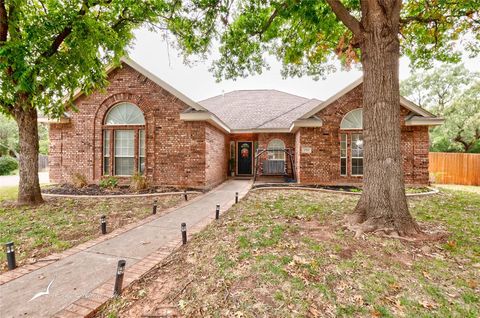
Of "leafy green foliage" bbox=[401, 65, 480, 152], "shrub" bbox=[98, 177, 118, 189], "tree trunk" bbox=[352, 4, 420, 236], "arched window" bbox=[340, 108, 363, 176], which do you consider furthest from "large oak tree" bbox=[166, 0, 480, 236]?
"leafy green foliage" bbox=[401, 65, 480, 152]

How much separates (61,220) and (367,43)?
28.4 ft

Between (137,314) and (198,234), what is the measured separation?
2509mm

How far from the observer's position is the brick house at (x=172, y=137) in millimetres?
10820

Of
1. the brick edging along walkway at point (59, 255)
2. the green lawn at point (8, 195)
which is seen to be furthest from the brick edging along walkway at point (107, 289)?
the green lawn at point (8, 195)

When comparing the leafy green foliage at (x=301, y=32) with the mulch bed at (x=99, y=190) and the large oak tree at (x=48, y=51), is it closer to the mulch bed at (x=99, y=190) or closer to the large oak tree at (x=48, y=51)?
the large oak tree at (x=48, y=51)

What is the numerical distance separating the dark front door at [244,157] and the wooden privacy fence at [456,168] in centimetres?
1238

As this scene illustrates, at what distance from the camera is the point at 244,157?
664 inches

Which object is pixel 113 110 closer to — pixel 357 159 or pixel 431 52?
pixel 357 159

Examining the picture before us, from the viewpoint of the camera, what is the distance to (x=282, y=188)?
1111 cm

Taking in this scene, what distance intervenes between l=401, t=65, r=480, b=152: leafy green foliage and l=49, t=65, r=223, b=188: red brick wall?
23.3 m

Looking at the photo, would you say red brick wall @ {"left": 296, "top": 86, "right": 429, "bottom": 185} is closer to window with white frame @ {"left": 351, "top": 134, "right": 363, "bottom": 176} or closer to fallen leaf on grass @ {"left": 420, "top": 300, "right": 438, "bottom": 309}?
window with white frame @ {"left": 351, "top": 134, "right": 363, "bottom": 176}

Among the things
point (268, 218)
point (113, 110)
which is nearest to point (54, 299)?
point (268, 218)

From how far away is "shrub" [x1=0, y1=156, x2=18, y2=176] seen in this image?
2116cm

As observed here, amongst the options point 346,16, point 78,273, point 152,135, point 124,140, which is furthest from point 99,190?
point 346,16
